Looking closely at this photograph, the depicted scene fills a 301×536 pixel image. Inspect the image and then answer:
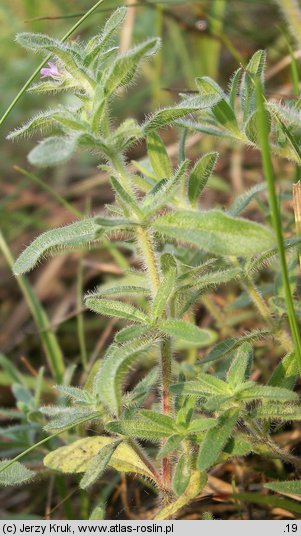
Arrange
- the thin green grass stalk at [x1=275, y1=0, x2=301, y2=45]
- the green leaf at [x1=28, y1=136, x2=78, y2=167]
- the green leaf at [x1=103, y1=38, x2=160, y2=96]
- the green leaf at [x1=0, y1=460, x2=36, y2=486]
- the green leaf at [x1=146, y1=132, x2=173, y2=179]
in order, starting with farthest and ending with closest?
the thin green grass stalk at [x1=275, y1=0, x2=301, y2=45] < the green leaf at [x1=146, y1=132, x2=173, y2=179] < the green leaf at [x1=0, y1=460, x2=36, y2=486] < the green leaf at [x1=103, y1=38, x2=160, y2=96] < the green leaf at [x1=28, y1=136, x2=78, y2=167]

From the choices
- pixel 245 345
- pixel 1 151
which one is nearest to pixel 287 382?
pixel 245 345

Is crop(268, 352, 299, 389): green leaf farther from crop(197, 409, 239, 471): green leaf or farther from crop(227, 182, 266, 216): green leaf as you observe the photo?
crop(227, 182, 266, 216): green leaf

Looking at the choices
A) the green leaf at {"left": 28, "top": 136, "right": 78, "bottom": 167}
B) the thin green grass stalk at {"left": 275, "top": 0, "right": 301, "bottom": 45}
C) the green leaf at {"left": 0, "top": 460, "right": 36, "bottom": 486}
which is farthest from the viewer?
the thin green grass stalk at {"left": 275, "top": 0, "right": 301, "bottom": 45}

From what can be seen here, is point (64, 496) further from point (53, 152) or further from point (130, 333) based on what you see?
point (53, 152)

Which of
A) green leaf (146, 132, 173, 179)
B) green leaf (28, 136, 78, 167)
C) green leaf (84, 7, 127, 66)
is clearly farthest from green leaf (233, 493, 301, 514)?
green leaf (84, 7, 127, 66)

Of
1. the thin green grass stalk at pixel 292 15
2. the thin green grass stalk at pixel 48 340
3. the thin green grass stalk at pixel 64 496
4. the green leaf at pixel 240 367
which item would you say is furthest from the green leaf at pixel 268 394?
the thin green grass stalk at pixel 292 15

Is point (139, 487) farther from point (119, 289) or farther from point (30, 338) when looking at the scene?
point (30, 338)

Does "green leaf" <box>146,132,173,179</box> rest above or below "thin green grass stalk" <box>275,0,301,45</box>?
below
